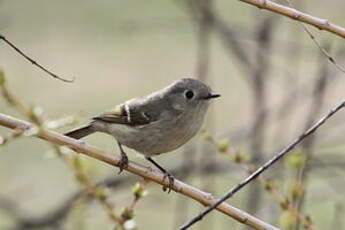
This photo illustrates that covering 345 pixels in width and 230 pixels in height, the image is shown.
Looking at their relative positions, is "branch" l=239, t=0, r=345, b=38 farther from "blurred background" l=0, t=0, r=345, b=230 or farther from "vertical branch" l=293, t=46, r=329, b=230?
"blurred background" l=0, t=0, r=345, b=230

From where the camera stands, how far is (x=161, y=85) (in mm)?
10797

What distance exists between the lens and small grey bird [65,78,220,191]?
3977 millimetres

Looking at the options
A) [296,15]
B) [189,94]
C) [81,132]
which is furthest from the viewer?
[189,94]

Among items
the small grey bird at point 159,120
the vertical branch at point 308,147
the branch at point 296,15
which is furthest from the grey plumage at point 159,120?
the branch at point 296,15

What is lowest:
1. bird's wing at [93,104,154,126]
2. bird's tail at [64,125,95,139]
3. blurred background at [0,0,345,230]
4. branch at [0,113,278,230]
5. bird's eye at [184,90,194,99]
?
blurred background at [0,0,345,230]

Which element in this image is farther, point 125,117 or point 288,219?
point 125,117

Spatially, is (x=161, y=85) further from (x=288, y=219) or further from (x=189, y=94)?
(x=288, y=219)

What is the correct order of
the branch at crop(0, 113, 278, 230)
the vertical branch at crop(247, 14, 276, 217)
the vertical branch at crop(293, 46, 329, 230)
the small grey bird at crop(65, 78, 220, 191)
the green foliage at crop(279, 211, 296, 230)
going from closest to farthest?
the branch at crop(0, 113, 278, 230)
the green foliage at crop(279, 211, 296, 230)
the vertical branch at crop(293, 46, 329, 230)
the small grey bird at crop(65, 78, 220, 191)
the vertical branch at crop(247, 14, 276, 217)

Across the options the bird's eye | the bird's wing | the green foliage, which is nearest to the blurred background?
the bird's eye

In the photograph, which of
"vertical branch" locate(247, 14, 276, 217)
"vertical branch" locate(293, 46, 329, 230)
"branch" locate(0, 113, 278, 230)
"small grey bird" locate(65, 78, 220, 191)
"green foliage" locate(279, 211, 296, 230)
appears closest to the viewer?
"branch" locate(0, 113, 278, 230)

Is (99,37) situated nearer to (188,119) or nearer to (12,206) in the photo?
(12,206)

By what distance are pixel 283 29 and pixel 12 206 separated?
308 inches

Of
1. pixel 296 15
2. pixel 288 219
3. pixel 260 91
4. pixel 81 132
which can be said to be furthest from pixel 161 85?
pixel 296 15

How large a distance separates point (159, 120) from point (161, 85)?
6.69 meters
